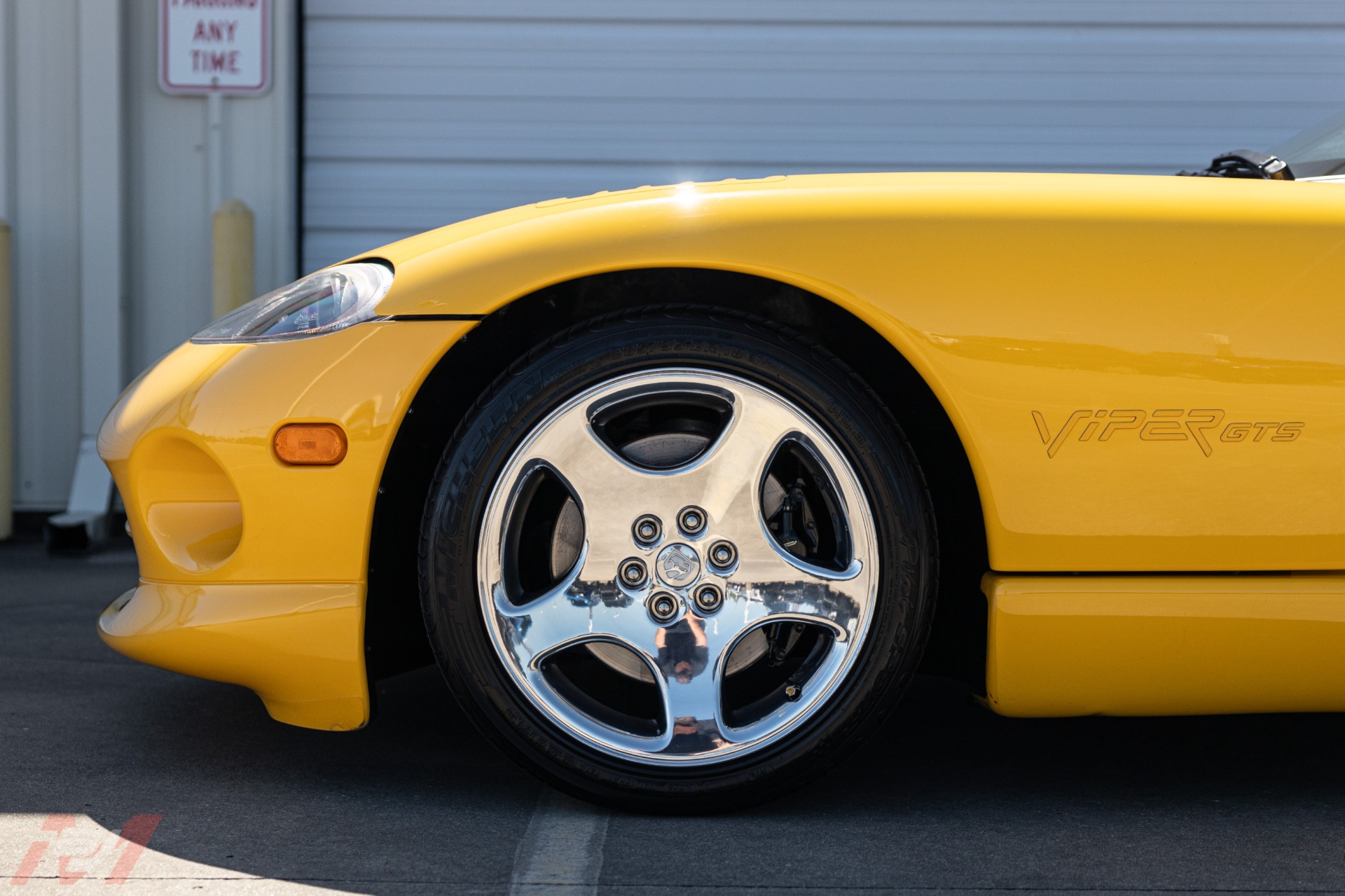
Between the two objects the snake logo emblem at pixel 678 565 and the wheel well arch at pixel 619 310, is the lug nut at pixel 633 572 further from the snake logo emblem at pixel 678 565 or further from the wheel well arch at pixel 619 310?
the wheel well arch at pixel 619 310

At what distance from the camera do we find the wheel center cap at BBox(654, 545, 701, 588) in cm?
159

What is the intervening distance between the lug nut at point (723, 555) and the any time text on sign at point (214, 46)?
3.30m

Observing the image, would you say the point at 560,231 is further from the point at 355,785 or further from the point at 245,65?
the point at 245,65

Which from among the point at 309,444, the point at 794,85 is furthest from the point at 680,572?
the point at 794,85

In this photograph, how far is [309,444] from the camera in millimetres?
1562

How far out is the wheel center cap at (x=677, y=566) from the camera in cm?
159

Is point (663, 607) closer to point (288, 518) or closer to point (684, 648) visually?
point (684, 648)

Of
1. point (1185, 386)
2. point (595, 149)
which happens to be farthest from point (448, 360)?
point (595, 149)

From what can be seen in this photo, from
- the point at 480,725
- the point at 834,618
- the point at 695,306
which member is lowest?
the point at 480,725

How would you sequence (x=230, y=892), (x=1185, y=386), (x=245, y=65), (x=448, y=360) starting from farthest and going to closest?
(x=245, y=65), (x=448, y=360), (x=1185, y=386), (x=230, y=892)

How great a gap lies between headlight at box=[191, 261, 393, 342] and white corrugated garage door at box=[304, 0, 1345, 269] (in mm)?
2636

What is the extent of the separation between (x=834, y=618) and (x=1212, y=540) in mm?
513

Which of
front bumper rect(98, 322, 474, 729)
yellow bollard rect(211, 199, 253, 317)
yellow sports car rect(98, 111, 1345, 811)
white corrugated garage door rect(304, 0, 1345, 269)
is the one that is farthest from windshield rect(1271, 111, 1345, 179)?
yellow bollard rect(211, 199, 253, 317)

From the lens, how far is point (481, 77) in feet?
13.9
